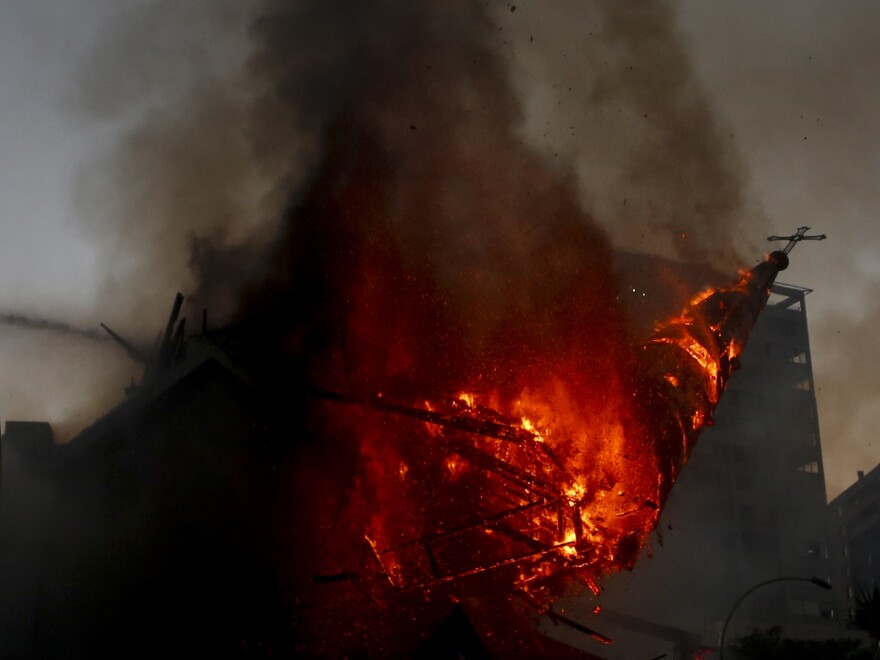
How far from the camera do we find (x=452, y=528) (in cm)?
1365

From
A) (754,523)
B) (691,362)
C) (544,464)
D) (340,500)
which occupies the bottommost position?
(340,500)

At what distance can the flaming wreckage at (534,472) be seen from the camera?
13.6 metres

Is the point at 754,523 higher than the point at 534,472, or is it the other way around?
the point at 754,523

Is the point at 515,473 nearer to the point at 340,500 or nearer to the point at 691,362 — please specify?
the point at 340,500

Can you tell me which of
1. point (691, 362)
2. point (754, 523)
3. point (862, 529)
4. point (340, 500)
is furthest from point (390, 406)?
point (862, 529)

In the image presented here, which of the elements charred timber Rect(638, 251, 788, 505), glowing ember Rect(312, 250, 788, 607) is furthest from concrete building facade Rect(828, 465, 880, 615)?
glowing ember Rect(312, 250, 788, 607)

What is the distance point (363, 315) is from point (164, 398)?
3529 mm

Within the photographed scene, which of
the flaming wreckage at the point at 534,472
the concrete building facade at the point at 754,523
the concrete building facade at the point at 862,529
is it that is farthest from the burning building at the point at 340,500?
the concrete building facade at the point at 862,529

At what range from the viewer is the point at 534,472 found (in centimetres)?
1424

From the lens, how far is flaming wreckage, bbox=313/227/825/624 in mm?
13570

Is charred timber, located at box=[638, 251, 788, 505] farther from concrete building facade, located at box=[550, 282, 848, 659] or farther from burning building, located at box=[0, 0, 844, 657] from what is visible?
concrete building facade, located at box=[550, 282, 848, 659]

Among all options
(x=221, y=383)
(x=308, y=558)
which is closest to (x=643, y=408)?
(x=308, y=558)

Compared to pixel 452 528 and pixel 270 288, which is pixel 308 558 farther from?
pixel 270 288

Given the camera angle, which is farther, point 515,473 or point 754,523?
point 754,523
